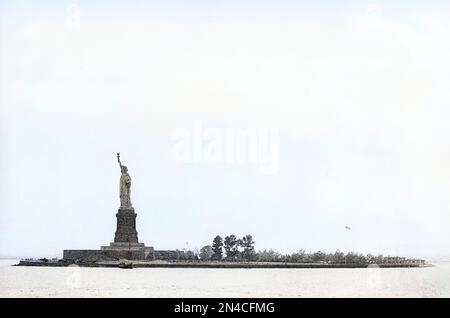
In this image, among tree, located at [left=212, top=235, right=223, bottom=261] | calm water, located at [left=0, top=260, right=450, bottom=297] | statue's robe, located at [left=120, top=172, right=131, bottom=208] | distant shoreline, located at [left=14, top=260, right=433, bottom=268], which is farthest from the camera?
tree, located at [left=212, top=235, right=223, bottom=261]

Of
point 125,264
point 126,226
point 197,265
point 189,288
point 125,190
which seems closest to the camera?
point 189,288

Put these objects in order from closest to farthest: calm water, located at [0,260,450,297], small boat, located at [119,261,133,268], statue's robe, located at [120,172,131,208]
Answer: calm water, located at [0,260,450,297] < small boat, located at [119,261,133,268] < statue's robe, located at [120,172,131,208]

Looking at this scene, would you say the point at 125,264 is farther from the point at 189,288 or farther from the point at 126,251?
the point at 189,288

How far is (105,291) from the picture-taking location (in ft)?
213

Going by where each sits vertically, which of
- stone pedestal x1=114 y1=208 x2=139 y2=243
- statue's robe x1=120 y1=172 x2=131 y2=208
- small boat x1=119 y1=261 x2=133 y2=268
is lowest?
small boat x1=119 y1=261 x2=133 y2=268

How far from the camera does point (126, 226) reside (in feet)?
336

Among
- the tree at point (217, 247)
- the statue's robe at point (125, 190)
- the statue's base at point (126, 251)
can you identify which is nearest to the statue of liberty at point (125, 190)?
the statue's robe at point (125, 190)

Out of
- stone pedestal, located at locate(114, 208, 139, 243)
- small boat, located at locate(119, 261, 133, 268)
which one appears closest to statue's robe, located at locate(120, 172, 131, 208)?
stone pedestal, located at locate(114, 208, 139, 243)

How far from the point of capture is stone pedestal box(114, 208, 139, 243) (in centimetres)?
10194

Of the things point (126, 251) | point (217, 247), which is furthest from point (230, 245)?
point (126, 251)

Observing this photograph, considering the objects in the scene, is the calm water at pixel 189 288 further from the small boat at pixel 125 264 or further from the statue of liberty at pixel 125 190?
the statue of liberty at pixel 125 190

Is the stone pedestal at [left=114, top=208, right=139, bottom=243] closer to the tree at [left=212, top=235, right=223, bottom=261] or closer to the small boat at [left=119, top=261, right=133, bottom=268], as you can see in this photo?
the small boat at [left=119, top=261, right=133, bottom=268]
